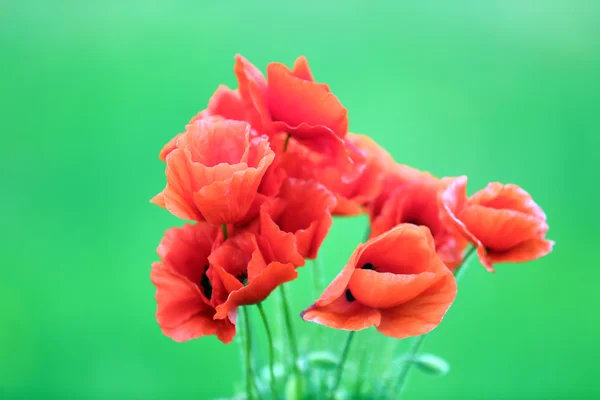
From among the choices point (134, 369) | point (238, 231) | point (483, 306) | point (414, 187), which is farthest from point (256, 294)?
point (483, 306)

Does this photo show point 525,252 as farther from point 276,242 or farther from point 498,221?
point 276,242

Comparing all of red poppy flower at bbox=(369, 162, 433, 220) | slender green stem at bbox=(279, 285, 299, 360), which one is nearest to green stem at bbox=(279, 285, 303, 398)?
slender green stem at bbox=(279, 285, 299, 360)

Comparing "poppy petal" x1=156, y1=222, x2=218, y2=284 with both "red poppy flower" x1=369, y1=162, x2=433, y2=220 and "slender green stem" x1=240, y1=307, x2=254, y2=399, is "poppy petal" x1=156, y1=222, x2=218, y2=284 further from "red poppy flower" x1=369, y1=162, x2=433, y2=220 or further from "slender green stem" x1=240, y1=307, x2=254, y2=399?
"red poppy flower" x1=369, y1=162, x2=433, y2=220

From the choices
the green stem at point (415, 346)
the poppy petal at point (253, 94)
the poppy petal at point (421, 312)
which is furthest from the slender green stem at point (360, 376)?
the poppy petal at point (253, 94)

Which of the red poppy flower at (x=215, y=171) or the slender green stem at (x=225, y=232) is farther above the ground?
the red poppy flower at (x=215, y=171)

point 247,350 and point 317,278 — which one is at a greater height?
point 317,278

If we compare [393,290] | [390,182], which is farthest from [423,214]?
[393,290]

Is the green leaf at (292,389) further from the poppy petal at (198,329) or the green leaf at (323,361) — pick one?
the poppy petal at (198,329)
